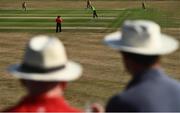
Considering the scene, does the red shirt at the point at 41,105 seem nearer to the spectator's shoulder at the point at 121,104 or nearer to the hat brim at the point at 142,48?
the spectator's shoulder at the point at 121,104

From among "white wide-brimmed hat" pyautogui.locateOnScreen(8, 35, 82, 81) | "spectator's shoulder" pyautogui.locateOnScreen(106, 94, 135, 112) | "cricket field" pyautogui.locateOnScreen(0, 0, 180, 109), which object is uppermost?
"white wide-brimmed hat" pyautogui.locateOnScreen(8, 35, 82, 81)

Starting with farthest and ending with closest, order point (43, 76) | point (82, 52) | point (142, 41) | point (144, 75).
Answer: point (82, 52)
point (142, 41)
point (144, 75)
point (43, 76)

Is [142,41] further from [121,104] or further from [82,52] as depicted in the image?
[82,52]

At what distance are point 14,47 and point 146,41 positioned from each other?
67.4 feet

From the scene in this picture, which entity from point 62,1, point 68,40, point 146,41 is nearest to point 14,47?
point 68,40

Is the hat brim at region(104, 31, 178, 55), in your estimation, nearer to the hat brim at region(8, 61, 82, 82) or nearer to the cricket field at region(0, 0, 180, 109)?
the hat brim at region(8, 61, 82, 82)

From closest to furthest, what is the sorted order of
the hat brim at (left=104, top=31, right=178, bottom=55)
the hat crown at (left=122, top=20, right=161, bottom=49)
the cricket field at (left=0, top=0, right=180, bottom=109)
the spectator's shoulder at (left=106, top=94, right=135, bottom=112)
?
the spectator's shoulder at (left=106, top=94, right=135, bottom=112) → the hat brim at (left=104, top=31, right=178, bottom=55) → the hat crown at (left=122, top=20, right=161, bottom=49) → the cricket field at (left=0, top=0, right=180, bottom=109)

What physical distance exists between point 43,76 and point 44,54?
0.50 feet

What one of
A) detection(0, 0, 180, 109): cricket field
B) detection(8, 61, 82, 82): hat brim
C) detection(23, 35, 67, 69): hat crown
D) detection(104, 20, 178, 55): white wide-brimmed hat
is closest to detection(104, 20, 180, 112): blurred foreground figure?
detection(104, 20, 178, 55): white wide-brimmed hat

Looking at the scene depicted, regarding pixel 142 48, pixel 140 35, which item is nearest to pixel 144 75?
pixel 142 48

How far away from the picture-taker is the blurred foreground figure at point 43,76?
10.8 feet

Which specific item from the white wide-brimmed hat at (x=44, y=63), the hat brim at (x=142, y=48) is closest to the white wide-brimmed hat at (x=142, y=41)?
the hat brim at (x=142, y=48)

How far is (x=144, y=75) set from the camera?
3.57 metres

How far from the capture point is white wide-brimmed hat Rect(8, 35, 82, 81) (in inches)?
129
